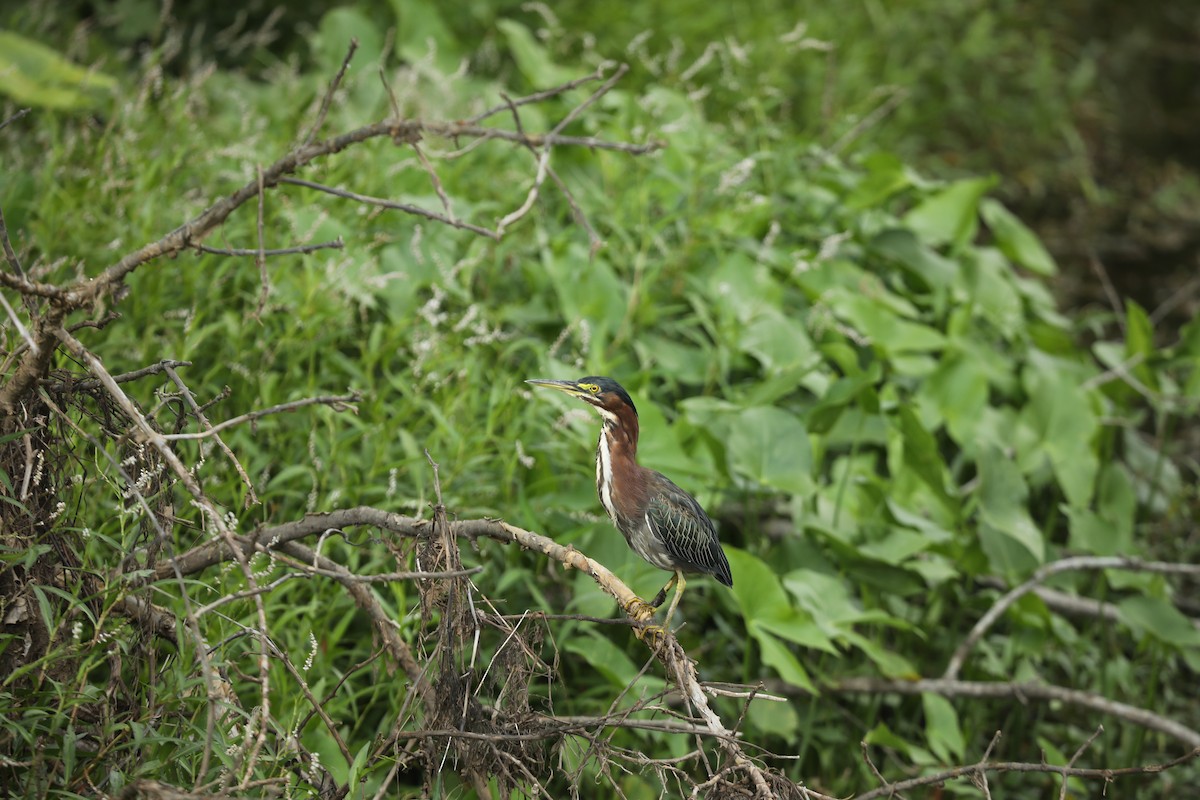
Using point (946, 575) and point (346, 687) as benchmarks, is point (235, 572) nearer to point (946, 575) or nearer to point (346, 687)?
point (346, 687)

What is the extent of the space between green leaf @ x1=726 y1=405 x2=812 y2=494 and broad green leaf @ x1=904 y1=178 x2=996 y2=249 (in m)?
2.54

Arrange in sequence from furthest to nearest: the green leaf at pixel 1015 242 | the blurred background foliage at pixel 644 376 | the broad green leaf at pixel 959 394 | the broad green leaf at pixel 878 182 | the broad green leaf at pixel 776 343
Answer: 1. the green leaf at pixel 1015 242
2. the broad green leaf at pixel 878 182
3. the broad green leaf at pixel 959 394
4. the broad green leaf at pixel 776 343
5. the blurred background foliage at pixel 644 376

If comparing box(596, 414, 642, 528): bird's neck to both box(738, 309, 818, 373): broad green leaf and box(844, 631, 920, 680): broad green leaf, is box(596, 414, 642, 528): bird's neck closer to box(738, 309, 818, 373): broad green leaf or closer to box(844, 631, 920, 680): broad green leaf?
box(844, 631, 920, 680): broad green leaf

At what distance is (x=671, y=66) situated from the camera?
18.5 ft

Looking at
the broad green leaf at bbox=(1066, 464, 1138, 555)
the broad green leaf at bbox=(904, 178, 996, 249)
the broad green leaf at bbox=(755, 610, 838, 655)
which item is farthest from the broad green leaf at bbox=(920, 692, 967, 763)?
the broad green leaf at bbox=(904, 178, 996, 249)

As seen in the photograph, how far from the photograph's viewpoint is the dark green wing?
3098 mm

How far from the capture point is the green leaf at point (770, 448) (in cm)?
414

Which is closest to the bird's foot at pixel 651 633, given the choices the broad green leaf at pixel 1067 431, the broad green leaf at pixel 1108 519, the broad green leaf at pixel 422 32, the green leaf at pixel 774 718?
the green leaf at pixel 774 718

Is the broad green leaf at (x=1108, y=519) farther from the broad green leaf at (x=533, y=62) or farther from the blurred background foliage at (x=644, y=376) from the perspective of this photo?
the broad green leaf at (x=533, y=62)

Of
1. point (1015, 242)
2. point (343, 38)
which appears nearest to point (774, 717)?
point (1015, 242)

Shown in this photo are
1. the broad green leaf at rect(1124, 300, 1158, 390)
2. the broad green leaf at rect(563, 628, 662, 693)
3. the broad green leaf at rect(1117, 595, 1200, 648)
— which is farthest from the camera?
the broad green leaf at rect(1124, 300, 1158, 390)

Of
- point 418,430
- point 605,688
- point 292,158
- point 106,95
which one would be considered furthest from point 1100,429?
point 106,95

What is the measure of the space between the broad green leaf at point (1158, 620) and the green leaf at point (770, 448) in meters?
1.56

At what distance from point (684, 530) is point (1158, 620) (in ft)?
8.37
